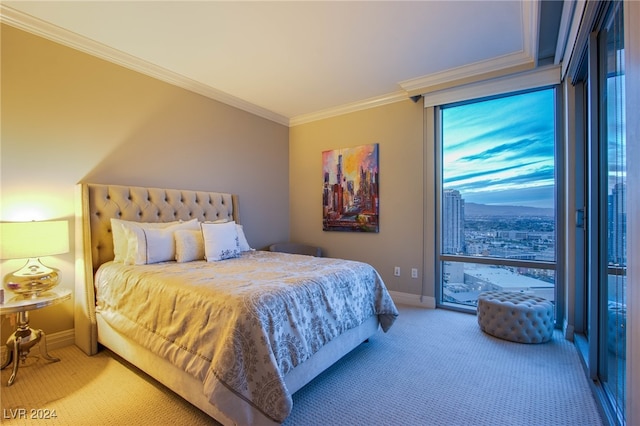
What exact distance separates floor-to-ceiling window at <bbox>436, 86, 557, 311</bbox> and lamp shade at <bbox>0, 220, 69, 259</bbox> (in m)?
3.64

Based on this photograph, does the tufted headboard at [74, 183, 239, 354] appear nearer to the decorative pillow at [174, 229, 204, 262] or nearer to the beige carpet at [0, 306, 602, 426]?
the beige carpet at [0, 306, 602, 426]

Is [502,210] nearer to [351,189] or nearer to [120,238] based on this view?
[351,189]

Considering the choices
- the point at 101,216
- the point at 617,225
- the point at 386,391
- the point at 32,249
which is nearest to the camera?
the point at 617,225

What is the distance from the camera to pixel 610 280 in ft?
5.51

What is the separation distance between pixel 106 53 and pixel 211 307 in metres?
2.69

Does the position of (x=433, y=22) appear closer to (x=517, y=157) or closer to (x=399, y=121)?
(x=399, y=121)

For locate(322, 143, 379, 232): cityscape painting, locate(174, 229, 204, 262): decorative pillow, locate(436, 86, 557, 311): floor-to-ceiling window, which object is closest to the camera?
locate(174, 229, 204, 262): decorative pillow

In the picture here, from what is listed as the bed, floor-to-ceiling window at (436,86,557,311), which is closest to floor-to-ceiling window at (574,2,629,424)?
floor-to-ceiling window at (436,86,557,311)

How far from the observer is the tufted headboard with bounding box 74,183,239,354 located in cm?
239

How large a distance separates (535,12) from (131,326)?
367 centimetres

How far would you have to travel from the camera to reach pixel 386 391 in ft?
6.09

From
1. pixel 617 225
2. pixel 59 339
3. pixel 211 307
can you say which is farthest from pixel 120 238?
pixel 617 225

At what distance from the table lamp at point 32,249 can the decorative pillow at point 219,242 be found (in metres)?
1.02

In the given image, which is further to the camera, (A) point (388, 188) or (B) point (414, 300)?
(A) point (388, 188)
